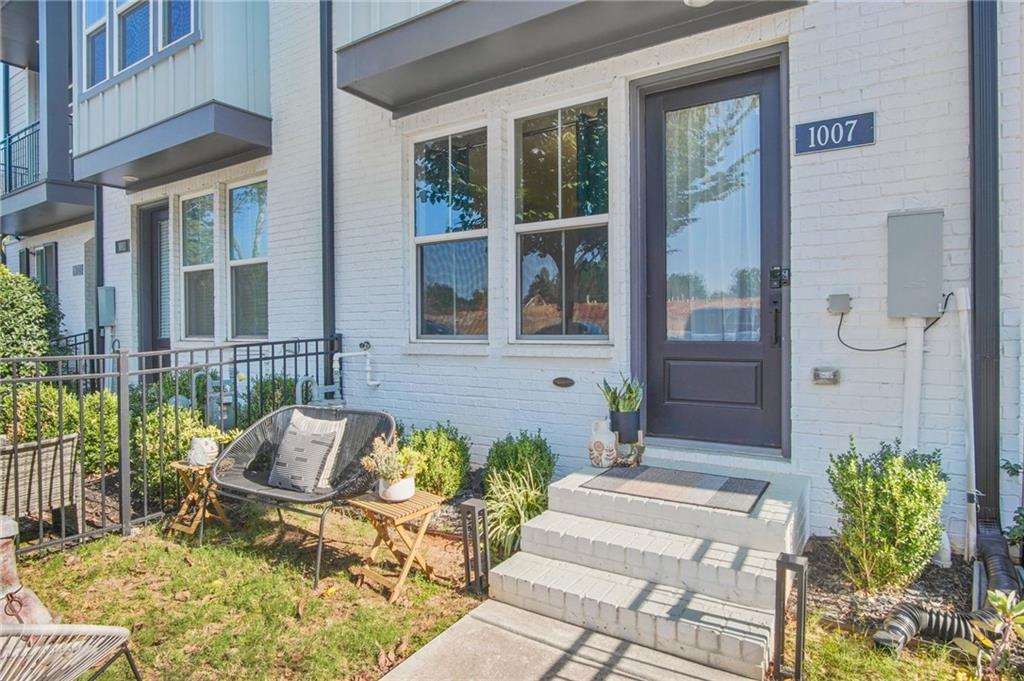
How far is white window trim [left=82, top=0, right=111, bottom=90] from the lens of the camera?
21.4 feet

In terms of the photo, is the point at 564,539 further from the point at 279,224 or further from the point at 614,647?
the point at 279,224

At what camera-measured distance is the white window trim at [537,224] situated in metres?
4.23

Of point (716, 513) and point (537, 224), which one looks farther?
point (537, 224)

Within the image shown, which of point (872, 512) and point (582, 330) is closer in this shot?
point (872, 512)

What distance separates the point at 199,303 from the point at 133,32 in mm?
2997

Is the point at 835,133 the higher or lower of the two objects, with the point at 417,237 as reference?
higher

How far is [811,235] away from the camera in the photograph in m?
3.56

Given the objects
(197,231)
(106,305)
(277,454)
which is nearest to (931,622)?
(277,454)

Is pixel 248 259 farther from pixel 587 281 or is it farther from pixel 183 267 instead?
pixel 587 281

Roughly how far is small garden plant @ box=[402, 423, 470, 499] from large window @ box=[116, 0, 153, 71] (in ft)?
17.2

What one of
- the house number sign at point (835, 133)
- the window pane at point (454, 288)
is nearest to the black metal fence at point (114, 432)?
the window pane at point (454, 288)

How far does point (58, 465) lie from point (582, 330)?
11.7 ft

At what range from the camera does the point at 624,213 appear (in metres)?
4.17

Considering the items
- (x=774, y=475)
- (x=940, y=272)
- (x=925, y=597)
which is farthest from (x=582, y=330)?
(x=925, y=597)
